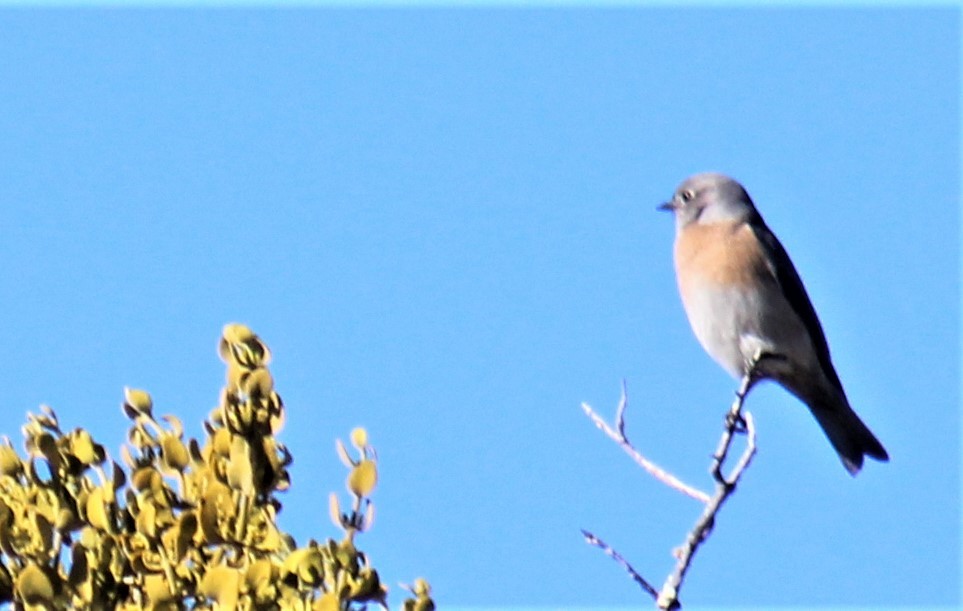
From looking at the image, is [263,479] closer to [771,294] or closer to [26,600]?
[26,600]

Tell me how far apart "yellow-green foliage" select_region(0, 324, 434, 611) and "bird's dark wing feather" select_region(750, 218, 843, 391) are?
4842mm

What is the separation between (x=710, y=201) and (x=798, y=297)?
74cm

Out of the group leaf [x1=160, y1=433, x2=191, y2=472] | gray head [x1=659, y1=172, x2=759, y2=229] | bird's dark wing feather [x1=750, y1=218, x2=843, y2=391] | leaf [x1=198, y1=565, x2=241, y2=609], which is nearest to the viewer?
leaf [x1=198, y1=565, x2=241, y2=609]

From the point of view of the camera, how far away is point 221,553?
281 centimetres

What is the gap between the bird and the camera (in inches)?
278

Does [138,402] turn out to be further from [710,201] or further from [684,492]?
[710,201]

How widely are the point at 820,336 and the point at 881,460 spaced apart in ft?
2.33

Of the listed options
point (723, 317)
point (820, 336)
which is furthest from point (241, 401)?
point (820, 336)

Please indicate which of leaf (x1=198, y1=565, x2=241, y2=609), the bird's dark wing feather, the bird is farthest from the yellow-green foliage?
the bird's dark wing feather

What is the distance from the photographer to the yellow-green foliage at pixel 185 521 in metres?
2.61

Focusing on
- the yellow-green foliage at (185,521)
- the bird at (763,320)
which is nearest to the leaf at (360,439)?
the yellow-green foliage at (185,521)

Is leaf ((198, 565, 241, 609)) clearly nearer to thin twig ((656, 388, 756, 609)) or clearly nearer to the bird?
thin twig ((656, 388, 756, 609))

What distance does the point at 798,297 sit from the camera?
289 inches

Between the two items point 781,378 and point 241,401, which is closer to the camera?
point 241,401
